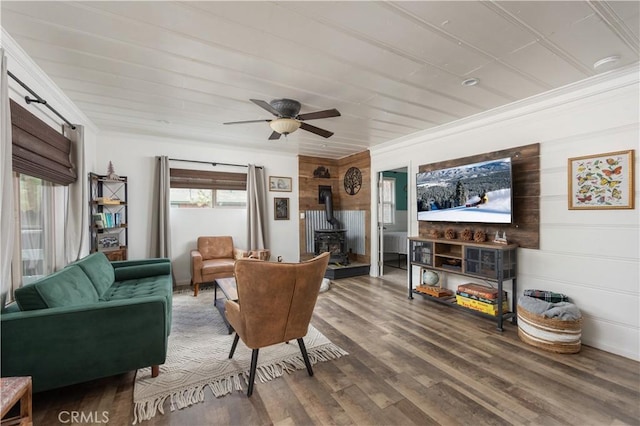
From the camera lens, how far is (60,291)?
2000 mm

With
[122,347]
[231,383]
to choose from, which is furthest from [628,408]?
[122,347]

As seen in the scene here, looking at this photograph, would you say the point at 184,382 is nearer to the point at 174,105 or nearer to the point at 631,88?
the point at 174,105

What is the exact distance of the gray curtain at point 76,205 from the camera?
10.0 ft

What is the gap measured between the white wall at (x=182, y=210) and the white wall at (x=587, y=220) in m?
4.02

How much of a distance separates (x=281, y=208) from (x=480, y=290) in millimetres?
3873

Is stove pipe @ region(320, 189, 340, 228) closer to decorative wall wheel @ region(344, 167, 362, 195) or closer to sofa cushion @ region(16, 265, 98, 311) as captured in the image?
decorative wall wheel @ region(344, 167, 362, 195)

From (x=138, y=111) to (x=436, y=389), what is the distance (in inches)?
166

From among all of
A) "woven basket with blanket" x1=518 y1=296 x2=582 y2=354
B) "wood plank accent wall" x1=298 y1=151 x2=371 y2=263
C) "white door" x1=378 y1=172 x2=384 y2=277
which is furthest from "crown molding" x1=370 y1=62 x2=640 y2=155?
"woven basket with blanket" x1=518 y1=296 x2=582 y2=354

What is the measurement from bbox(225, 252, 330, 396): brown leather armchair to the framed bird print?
2.63 metres

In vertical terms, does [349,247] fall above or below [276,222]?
below

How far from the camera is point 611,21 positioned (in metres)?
1.82

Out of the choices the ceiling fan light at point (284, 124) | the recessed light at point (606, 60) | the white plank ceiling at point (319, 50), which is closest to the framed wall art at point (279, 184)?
the white plank ceiling at point (319, 50)

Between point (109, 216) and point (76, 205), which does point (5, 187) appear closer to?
point (76, 205)

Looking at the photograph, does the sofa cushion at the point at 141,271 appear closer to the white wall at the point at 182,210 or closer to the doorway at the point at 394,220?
the white wall at the point at 182,210
